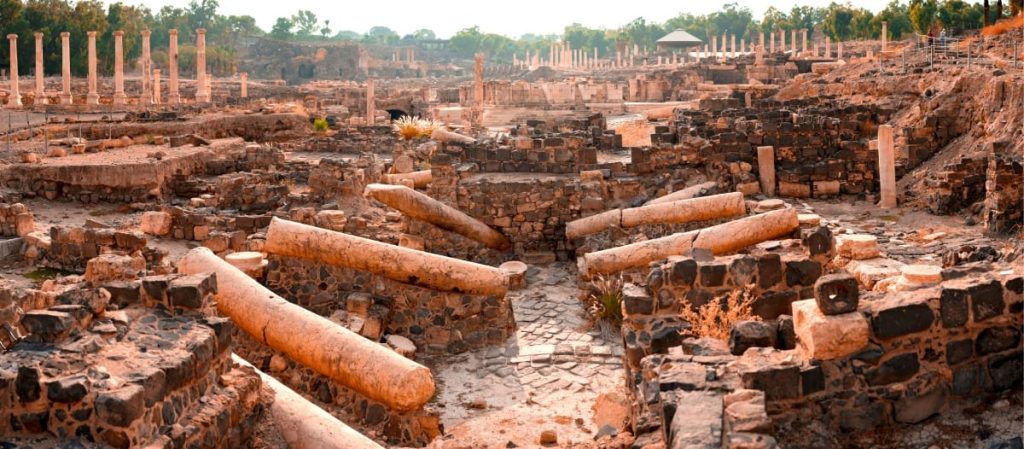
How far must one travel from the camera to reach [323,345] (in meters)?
9.56

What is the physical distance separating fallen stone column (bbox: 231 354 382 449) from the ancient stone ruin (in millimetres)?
26

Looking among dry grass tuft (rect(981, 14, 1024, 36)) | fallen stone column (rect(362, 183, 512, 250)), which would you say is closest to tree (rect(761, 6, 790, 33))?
dry grass tuft (rect(981, 14, 1024, 36))

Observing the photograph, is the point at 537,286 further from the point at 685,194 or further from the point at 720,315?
the point at 720,315

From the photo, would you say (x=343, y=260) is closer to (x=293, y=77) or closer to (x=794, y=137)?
(x=794, y=137)

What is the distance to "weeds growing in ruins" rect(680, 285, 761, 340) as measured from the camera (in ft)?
28.4

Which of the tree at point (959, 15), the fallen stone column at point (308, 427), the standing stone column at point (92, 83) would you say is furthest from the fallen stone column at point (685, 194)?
the tree at point (959, 15)

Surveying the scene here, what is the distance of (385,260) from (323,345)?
8.10 ft

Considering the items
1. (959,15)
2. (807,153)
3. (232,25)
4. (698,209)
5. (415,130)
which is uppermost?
(232,25)

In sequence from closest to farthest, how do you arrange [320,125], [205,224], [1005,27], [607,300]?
[607,300] < [205,224] < [320,125] < [1005,27]

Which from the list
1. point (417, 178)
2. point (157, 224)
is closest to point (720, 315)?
point (157, 224)

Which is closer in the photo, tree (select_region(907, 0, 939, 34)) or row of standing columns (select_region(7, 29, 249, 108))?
row of standing columns (select_region(7, 29, 249, 108))

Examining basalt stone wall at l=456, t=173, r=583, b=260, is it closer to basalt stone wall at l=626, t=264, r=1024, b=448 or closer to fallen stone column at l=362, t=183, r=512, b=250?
fallen stone column at l=362, t=183, r=512, b=250

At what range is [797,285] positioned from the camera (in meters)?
9.05

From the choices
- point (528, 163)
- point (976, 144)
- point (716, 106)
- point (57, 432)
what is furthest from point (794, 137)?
point (57, 432)
